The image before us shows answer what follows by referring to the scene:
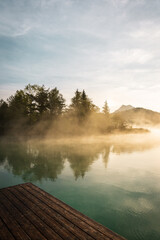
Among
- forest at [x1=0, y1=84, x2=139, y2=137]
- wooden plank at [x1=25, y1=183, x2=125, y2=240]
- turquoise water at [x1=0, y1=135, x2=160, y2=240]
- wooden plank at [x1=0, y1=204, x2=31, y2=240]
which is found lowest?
turquoise water at [x1=0, y1=135, x2=160, y2=240]

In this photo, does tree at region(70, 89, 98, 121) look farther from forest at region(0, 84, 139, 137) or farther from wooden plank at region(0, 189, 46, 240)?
wooden plank at region(0, 189, 46, 240)

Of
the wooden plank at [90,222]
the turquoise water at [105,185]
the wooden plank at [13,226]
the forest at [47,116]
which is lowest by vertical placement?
the turquoise water at [105,185]

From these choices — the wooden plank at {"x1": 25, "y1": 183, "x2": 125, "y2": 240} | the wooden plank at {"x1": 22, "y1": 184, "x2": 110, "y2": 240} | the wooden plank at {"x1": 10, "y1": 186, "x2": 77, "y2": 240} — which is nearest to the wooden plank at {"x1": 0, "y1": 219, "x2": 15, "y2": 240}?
the wooden plank at {"x1": 10, "y1": 186, "x2": 77, "y2": 240}

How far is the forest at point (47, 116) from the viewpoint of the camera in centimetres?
3541

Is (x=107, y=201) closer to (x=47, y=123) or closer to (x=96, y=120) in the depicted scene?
(x=47, y=123)

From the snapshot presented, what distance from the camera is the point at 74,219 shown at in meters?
3.88

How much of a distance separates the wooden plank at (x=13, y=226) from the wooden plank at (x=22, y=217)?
0.08 metres

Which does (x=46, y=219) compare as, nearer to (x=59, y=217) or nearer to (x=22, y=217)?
(x=59, y=217)

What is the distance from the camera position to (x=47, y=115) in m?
38.2

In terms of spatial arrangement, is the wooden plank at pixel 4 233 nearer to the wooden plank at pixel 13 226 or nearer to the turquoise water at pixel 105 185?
the wooden plank at pixel 13 226

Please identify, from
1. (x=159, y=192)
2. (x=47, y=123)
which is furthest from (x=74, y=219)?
(x=47, y=123)

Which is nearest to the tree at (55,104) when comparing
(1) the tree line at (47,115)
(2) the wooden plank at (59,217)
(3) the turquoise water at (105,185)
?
(1) the tree line at (47,115)

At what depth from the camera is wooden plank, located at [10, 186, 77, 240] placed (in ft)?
10.9


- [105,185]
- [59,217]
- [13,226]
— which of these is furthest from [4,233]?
[105,185]
